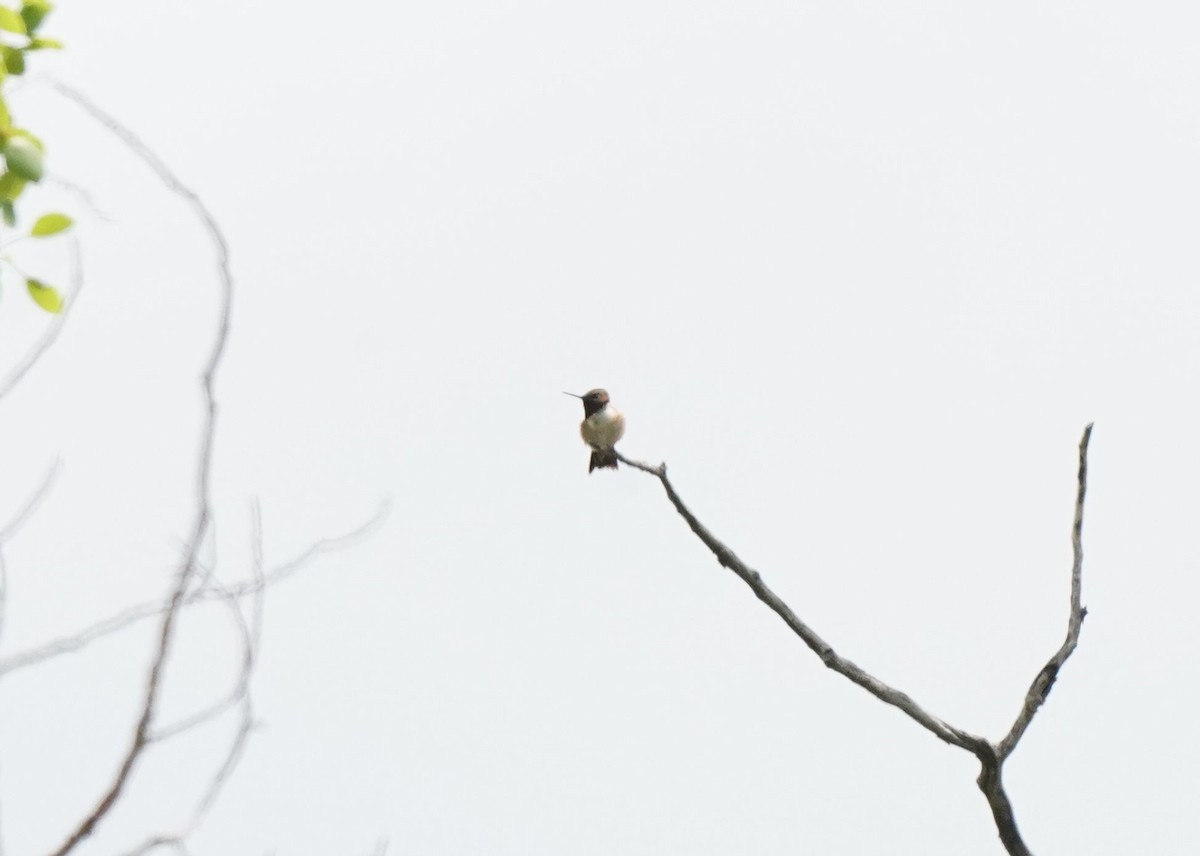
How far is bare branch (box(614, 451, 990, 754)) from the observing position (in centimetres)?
397

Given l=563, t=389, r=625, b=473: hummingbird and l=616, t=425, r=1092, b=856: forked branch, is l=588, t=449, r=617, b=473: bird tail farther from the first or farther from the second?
l=616, t=425, r=1092, b=856: forked branch

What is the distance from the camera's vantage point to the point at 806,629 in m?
4.19

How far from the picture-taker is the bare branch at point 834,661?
13.0 ft

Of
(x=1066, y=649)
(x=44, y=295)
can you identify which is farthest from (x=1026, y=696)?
(x=44, y=295)

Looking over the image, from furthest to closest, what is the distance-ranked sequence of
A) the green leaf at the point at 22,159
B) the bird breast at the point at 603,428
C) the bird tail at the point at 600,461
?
the bird breast at the point at 603,428
the bird tail at the point at 600,461
the green leaf at the point at 22,159

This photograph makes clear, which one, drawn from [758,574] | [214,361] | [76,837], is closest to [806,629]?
[758,574]

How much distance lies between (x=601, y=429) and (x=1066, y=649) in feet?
30.0

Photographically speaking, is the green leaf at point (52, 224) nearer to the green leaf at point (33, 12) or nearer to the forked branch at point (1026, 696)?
the green leaf at point (33, 12)

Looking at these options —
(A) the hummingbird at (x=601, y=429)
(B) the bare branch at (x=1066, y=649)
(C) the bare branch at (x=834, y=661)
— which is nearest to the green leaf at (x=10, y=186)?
(C) the bare branch at (x=834, y=661)

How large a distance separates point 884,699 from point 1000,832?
0.49 meters

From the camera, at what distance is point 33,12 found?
3.11 metres

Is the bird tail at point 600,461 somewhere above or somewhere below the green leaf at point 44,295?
above

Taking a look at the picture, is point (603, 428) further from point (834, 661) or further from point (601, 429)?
point (834, 661)

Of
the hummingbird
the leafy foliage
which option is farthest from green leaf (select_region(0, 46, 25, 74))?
the hummingbird
